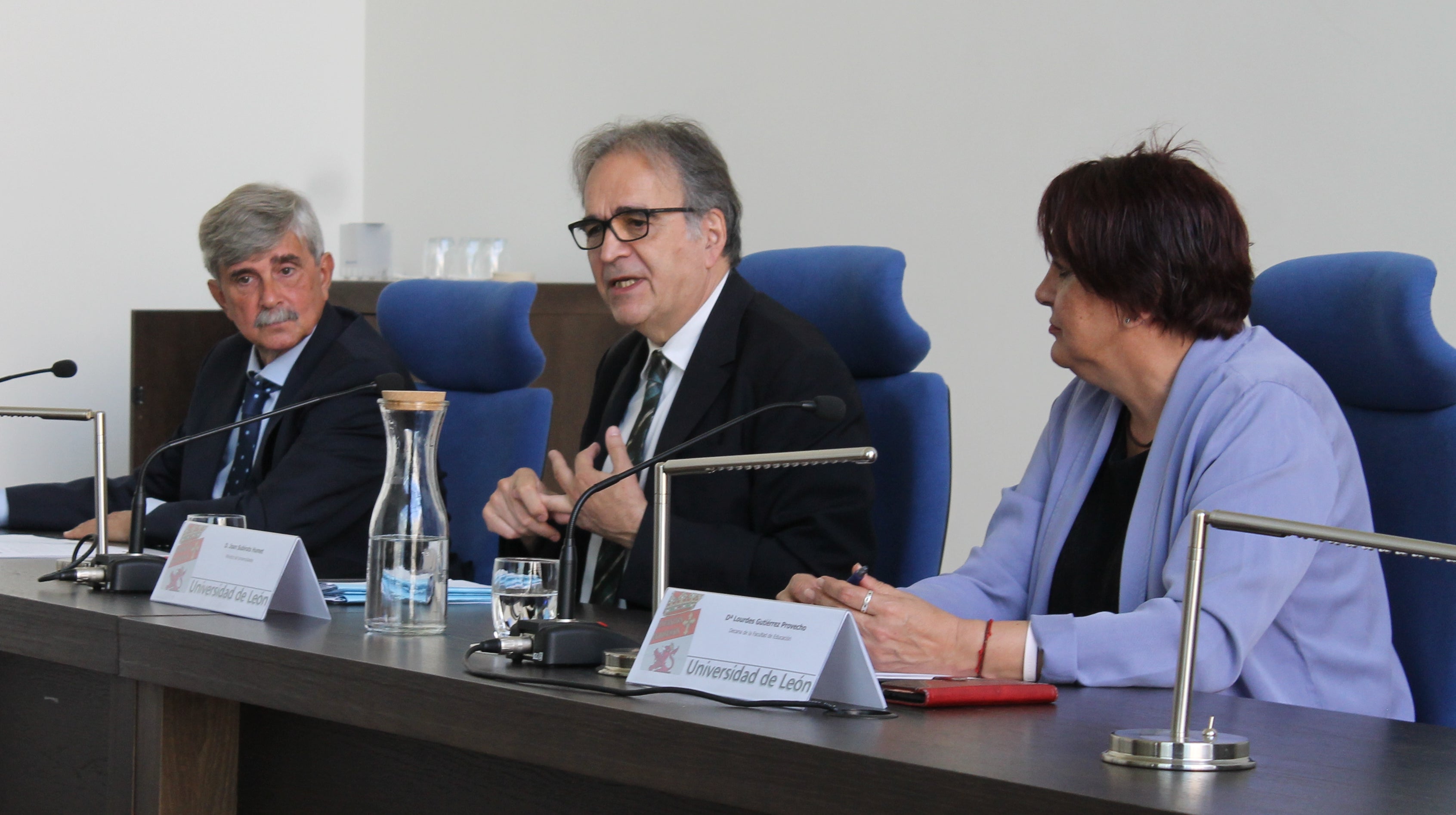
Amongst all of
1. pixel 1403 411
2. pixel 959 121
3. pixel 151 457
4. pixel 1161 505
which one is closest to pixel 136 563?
pixel 151 457

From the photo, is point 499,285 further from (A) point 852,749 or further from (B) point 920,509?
(A) point 852,749

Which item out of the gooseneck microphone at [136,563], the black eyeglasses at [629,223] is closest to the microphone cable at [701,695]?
the gooseneck microphone at [136,563]

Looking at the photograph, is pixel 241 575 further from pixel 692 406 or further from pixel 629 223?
pixel 629 223

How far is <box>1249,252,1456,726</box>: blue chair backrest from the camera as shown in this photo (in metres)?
1.67

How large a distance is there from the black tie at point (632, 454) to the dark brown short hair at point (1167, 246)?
0.79m

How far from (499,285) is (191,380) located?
55.5 inches

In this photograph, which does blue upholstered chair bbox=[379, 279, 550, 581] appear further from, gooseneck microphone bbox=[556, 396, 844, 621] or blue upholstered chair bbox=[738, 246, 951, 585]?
gooseneck microphone bbox=[556, 396, 844, 621]

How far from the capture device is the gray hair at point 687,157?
220 cm

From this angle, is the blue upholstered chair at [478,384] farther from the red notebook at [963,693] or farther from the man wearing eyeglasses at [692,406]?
the red notebook at [963,693]

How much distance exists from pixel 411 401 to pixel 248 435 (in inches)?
48.7

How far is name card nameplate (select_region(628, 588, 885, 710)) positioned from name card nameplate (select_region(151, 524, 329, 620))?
535mm

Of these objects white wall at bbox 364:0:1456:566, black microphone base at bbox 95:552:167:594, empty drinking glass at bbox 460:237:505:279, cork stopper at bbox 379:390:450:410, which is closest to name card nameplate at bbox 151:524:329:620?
black microphone base at bbox 95:552:167:594

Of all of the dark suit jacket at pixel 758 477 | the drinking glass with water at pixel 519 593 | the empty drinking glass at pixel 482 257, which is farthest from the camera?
the empty drinking glass at pixel 482 257

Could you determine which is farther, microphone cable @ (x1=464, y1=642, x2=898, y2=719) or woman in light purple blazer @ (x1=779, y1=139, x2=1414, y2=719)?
woman in light purple blazer @ (x1=779, y1=139, x2=1414, y2=719)
